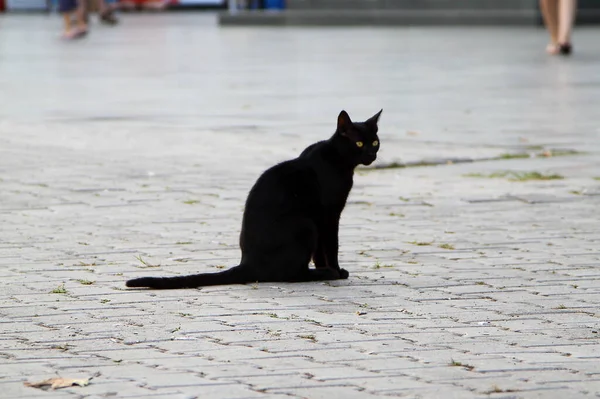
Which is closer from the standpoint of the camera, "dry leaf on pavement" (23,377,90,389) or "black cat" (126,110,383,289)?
"dry leaf on pavement" (23,377,90,389)

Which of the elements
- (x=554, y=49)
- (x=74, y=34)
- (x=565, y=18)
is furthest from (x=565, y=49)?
(x=74, y=34)

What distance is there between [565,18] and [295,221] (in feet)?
46.6

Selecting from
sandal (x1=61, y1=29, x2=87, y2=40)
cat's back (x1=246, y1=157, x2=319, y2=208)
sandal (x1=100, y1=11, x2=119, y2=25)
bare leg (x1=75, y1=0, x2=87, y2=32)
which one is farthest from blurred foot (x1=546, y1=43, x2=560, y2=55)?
sandal (x1=100, y1=11, x2=119, y2=25)

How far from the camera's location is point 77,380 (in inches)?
164

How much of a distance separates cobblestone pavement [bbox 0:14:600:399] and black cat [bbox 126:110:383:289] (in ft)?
0.28

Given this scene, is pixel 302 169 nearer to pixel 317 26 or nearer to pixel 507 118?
pixel 507 118

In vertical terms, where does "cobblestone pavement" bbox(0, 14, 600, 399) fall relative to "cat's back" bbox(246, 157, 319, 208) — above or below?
below

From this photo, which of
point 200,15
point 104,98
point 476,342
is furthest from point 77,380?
point 200,15

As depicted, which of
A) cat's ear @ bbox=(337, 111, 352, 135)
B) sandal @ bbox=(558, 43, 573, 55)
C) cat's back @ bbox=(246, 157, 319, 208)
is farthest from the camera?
sandal @ bbox=(558, 43, 573, 55)

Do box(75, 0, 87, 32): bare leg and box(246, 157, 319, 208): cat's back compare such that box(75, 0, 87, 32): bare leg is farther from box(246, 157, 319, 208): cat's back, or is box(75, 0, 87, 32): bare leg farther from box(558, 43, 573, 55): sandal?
box(246, 157, 319, 208): cat's back

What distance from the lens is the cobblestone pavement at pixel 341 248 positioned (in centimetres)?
436

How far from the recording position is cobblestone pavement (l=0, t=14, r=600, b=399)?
4355mm

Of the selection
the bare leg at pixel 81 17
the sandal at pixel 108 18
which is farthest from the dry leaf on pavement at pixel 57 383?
the sandal at pixel 108 18

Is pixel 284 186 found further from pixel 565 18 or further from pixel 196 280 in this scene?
pixel 565 18
